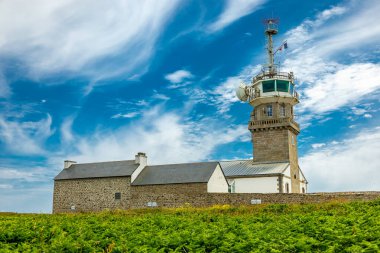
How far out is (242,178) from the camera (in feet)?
146

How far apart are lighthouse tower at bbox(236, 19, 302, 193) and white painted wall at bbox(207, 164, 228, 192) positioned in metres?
7.99

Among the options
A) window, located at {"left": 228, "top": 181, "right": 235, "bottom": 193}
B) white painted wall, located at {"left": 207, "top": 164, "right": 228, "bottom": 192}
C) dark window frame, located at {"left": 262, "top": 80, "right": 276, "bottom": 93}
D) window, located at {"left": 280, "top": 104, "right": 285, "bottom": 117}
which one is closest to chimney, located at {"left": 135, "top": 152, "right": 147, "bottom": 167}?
white painted wall, located at {"left": 207, "top": 164, "right": 228, "bottom": 192}

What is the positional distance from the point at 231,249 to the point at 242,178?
36898 millimetres

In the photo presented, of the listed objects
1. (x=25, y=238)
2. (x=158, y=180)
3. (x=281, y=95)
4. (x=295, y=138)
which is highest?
(x=281, y=95)

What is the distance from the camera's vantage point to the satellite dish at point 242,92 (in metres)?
50.9

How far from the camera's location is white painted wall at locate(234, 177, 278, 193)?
140 feet

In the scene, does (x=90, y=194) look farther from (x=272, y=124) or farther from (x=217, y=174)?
(x=272, y=124)

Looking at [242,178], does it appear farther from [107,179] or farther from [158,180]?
[107,179]

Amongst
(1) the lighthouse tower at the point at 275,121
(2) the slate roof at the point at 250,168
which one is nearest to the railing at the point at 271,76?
(1) the lighthouse tower at the point at 275,121

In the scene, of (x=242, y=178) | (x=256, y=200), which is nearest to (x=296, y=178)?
(x=242, y=178)

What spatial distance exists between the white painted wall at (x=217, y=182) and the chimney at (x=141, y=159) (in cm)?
836

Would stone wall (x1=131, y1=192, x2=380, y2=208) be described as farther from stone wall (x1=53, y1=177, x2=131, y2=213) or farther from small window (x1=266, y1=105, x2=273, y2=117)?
small window (x1=266, y1=105, x2=273, y2=117)

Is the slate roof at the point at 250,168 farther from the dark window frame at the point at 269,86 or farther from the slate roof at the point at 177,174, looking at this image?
the dark window frame at the point at 269,86

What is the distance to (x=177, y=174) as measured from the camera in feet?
130
